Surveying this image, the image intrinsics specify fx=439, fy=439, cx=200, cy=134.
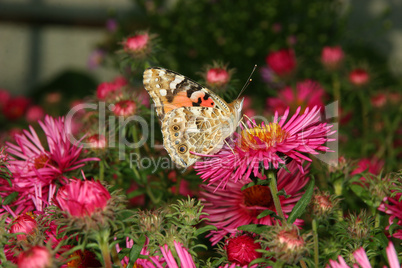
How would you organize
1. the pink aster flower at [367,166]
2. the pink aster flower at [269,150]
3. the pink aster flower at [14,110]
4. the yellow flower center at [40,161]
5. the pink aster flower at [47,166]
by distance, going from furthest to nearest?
the pink aster flower at [14,110], the pink aster flower at [367,166], the yellow flower center at [40,161], the pink aster flower at [47,166], the pink aster flower at [269,150]

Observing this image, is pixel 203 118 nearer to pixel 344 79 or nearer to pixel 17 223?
pixel 17 223

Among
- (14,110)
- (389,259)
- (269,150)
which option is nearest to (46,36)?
(14,110)

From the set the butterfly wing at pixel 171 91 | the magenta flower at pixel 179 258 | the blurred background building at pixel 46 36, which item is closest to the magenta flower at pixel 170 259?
the magenta flower at pixel 179 258

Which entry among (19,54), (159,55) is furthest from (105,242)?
(19,54)

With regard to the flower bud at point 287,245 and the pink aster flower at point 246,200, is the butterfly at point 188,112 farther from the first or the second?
the flower bud at point 287,245

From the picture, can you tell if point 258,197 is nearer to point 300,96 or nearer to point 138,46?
point 138,46

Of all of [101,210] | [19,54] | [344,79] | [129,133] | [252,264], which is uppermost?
[19,54]

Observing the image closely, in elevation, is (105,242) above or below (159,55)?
below
